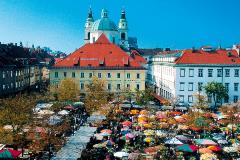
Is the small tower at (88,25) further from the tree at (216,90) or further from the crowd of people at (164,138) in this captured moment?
the crowd of people at (164,138)

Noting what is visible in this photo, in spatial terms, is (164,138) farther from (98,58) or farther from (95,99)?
(98,58)

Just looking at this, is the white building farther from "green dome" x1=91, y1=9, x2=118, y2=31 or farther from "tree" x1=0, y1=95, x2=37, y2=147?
"green dome" x1=91, y1=9, x2=118, y2=31

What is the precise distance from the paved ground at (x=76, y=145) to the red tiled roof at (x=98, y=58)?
37.1 meters

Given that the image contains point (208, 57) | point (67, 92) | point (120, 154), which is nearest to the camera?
point (120, 154)

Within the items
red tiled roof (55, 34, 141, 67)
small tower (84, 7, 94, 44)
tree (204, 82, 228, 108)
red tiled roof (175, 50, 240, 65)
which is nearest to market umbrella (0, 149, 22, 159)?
tree (204, 82, 228, 108)

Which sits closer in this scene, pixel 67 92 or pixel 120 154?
pixel 120 154

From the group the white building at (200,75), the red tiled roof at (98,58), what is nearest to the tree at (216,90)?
the white building at (200,75)

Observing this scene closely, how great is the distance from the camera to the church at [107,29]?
12938cm

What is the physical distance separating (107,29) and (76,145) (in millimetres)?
92687

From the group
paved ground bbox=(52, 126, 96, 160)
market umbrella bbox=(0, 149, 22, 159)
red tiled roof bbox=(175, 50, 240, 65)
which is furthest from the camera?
red tiled roof bbox=(175, 50, 240, 65)

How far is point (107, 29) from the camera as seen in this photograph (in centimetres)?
12950

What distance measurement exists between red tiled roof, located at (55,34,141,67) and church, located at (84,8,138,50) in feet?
129

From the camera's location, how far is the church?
129 m

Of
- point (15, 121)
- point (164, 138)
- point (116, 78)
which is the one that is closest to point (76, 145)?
point (15, 121)
